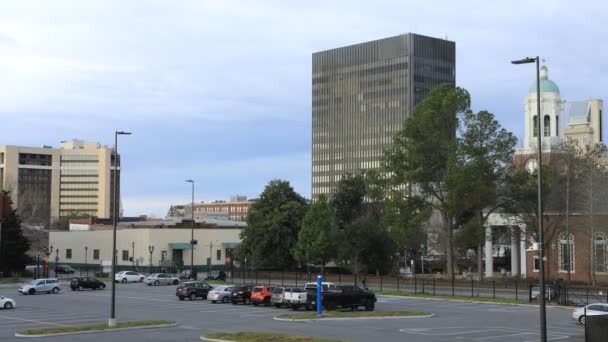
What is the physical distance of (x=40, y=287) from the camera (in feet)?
222

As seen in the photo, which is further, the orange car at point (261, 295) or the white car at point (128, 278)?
the white car at point (128, 278)

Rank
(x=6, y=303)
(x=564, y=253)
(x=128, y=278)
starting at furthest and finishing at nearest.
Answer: (x=128, y=278)
(x=564, y=253)
(x=6, y=303)

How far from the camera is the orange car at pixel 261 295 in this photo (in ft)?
177

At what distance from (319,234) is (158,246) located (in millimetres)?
35682

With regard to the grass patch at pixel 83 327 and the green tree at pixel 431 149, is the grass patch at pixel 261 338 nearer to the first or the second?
the grass patch at pixel 83 327

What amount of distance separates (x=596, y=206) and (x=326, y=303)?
3631cm

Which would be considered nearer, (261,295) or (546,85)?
(261,295)

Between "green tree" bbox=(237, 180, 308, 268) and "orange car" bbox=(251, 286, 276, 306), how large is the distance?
136 ft

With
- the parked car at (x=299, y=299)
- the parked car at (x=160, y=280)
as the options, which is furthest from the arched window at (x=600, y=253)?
the parked car at (x=160, y=280)

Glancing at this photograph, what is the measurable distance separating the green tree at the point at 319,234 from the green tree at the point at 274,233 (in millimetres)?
7573

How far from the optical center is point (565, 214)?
76625mm

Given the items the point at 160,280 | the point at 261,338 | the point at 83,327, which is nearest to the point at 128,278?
the point at 160,280

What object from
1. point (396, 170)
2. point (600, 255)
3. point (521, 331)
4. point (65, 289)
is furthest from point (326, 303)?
point (600, 255)

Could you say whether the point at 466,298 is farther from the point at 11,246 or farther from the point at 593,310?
the point at 11,246
